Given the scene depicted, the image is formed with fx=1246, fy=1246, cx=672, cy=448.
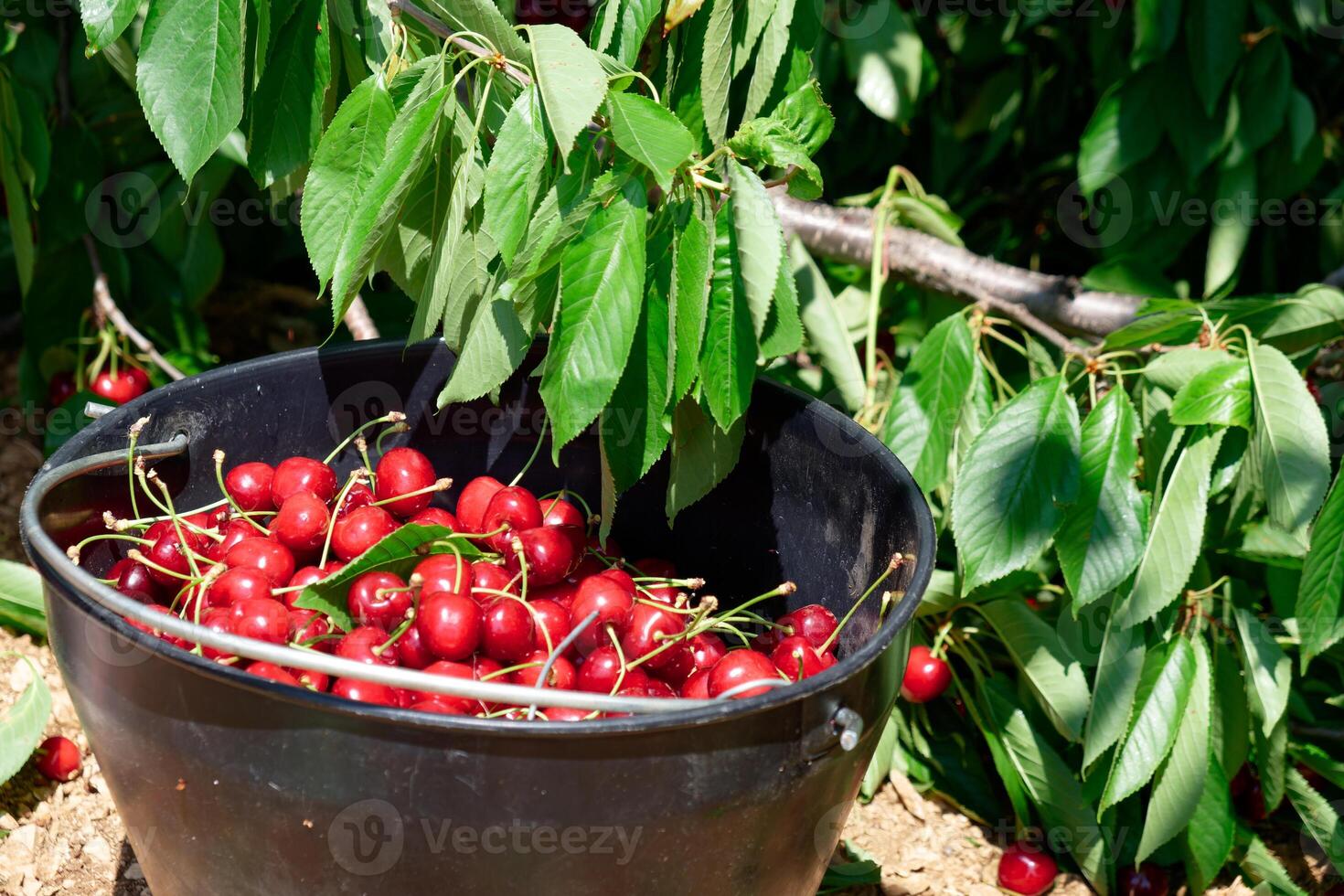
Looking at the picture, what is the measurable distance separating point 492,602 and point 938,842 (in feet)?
2.81

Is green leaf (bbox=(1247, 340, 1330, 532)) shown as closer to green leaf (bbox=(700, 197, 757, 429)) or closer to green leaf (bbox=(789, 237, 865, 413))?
green leaf (bbox=(789, 237, 865, 413))

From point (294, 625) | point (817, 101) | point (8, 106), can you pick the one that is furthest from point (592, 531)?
point (8, 106)

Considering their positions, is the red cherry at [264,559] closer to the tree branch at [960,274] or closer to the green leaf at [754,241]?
the green leaf at [754,241]

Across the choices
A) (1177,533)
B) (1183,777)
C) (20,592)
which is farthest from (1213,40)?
(20,592)

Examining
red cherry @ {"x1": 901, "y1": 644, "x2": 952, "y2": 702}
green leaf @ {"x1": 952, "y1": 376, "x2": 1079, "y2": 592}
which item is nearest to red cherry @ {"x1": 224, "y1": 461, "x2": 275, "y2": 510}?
green leaf @ {"x1": 952, "y1": 376, "x2": 1079, "y2": 592}

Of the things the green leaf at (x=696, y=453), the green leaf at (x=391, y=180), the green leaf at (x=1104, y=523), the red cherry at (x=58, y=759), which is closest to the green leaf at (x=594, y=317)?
the green leaf at (x=391, y=180)

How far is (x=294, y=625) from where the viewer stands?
107 centimetres

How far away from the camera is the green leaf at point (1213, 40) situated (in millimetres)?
1968

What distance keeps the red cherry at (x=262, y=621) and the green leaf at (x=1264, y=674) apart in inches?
45.6

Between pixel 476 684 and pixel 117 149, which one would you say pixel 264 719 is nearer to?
pixel 476 684

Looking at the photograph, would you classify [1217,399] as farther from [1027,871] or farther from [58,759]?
[58,759]

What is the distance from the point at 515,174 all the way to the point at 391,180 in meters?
0.10

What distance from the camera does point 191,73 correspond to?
992 mm

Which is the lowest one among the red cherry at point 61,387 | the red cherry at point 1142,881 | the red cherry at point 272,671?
the red cherry at point 1142,881
